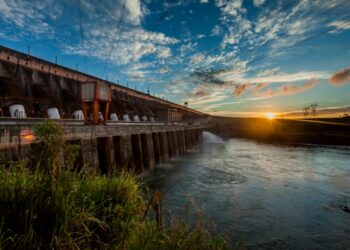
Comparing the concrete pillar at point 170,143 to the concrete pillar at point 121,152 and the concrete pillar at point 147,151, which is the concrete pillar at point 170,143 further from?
the concrete pillar at point 121,152

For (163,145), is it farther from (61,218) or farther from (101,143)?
(61,218)

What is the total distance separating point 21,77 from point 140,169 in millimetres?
16606

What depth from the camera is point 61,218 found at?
10.8 ft

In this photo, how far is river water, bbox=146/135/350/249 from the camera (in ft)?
23.4

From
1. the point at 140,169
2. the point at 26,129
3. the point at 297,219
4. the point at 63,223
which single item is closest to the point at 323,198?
the point at 297,219

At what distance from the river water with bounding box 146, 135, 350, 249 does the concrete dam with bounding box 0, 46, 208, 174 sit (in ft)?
10.5

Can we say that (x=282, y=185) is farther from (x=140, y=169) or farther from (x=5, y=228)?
(x=5, y=228)

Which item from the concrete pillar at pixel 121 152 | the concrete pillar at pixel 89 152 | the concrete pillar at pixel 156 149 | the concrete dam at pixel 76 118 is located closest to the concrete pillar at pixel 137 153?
the concrete dam at pixel 76 118

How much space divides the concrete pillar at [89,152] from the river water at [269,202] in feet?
13.0

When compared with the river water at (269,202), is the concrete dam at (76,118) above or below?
above

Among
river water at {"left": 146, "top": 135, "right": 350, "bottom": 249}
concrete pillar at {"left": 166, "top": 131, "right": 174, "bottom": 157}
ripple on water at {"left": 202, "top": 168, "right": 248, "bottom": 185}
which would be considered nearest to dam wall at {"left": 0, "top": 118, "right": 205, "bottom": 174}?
concrete pillar at {"left": 166, "top": 131, "right": 174, "bottom": 157}

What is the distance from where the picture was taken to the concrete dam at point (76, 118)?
8.63 m

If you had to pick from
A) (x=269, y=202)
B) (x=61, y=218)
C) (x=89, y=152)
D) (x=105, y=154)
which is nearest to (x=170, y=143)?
(x=105, y=154)

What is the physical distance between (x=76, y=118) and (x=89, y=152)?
17.0 meters
